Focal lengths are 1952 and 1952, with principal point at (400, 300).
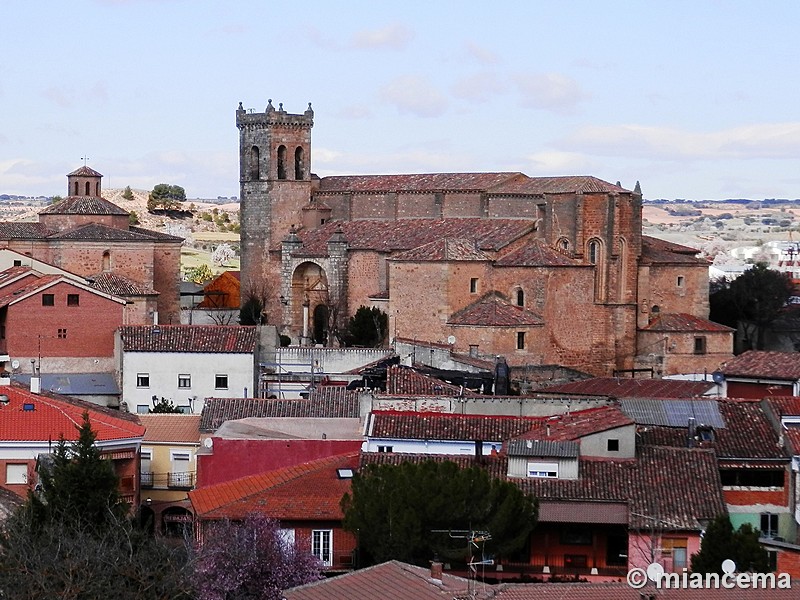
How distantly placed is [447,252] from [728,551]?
3616cm

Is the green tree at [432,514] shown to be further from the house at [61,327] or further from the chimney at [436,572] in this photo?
the house at [61,327]

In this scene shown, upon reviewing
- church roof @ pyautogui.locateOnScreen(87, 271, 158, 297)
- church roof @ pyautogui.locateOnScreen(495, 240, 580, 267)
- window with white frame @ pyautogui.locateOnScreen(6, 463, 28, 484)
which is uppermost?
church roof @ pyautogui.locateOnScreen(495, 240, 580, 267)

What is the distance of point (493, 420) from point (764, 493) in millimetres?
5312

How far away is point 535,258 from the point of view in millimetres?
63656

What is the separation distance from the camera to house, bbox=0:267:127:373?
54188mm

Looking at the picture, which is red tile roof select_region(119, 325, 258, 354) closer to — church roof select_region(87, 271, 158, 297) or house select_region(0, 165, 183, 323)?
church roof select_region(87, 271, 158, 297)

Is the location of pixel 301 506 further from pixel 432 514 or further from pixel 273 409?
pixel 273 409

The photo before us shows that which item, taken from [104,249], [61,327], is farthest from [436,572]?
[104,249]

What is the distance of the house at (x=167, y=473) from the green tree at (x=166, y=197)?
106 metres

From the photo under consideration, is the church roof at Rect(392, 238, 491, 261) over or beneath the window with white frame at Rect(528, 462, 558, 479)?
over

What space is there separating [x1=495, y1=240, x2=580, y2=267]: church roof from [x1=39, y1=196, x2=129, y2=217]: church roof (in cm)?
1653

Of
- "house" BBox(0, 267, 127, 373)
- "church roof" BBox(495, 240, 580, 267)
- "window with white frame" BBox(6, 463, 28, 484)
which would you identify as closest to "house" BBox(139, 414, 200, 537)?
"window with white frame" BBox(6, 463, 28, 484)

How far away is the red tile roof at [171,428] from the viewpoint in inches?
1580

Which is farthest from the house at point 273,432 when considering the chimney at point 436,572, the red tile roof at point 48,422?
the chimney at point 436,572
